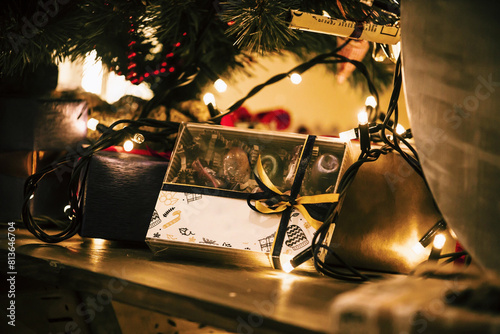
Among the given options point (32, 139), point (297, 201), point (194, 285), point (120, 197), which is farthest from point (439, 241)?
point (32, 139)

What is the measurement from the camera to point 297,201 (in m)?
0.50

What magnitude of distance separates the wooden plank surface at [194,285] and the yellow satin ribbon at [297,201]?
5cm

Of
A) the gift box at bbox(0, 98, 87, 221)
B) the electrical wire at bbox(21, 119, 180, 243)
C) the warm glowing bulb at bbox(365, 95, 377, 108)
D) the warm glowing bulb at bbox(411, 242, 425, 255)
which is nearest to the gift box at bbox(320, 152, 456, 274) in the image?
the warm glowing bulb at bbox(411, 242, 425, 255)

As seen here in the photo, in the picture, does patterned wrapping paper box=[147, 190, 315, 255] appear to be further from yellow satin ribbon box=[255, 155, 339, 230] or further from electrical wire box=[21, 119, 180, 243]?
electrical wire box=[21, 119, 180, 243]

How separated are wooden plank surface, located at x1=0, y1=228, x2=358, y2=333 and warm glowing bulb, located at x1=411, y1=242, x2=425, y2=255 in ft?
0.35

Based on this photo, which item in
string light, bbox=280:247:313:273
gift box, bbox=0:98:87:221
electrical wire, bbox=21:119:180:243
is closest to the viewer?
string light, bbox=280:247:313:273

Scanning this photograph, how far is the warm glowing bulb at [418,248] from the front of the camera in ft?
1.66

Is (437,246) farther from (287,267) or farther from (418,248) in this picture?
(287,267)

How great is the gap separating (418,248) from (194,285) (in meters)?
0.25

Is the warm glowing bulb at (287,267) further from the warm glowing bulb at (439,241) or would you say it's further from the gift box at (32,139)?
the gift box at (32,139)

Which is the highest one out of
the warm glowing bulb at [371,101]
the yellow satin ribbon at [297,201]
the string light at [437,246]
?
the warm glowing bulb at [371,101]

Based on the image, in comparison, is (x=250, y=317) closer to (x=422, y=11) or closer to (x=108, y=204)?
(x=422, y=11)

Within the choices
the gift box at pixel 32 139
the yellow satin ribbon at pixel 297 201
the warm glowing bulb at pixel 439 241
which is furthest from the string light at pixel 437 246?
the gift box at pixel 32 139

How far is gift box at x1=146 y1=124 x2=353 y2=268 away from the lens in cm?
49
